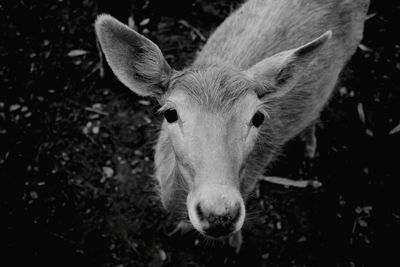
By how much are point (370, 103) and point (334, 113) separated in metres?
0.61

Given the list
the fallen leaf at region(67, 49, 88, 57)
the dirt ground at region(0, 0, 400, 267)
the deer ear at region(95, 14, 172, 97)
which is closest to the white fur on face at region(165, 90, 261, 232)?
the deer ear at region(95, 14, 172, 97)

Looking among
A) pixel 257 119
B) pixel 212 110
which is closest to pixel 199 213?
pixel 212 110

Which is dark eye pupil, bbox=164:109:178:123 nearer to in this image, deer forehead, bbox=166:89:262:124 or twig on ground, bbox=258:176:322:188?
deer forehead, bbox=166:89:262:124

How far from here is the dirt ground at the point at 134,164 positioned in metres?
4.85

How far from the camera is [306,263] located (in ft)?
16.3

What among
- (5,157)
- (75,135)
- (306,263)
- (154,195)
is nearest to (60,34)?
(75,135)

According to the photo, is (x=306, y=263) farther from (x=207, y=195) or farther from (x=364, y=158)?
(x=207, y=195)

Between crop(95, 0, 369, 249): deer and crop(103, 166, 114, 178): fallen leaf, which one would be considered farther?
crop(103, 166, 114, 178): fallen leaf

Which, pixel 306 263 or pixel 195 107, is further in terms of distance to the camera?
pixel 306 263

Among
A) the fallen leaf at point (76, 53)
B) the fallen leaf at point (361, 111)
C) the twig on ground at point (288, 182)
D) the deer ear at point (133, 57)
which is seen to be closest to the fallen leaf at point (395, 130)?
the fallen leaf at point (361, 111)

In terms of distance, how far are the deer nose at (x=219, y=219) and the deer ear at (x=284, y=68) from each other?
1.22m

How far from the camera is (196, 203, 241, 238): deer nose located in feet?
8.09

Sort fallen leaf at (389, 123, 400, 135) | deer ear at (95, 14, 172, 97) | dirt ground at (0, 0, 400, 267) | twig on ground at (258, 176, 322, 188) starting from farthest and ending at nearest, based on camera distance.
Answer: fallen leaf at (389, 123, 400, 135) → twig on ground at (258, 176, 322, 188) → dirt ground at (0, 0, 400, 267) → deer ear at (95, 14, 172, 97)

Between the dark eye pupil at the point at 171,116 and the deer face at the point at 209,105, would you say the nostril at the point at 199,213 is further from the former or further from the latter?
the dark eye pupil at the point at 171,116
